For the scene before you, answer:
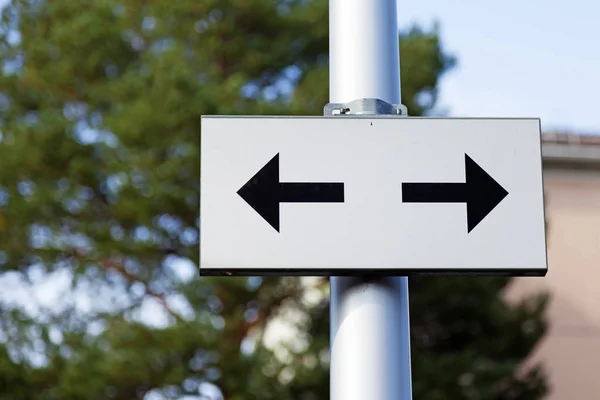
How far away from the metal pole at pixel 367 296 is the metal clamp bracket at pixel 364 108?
0.6 inches

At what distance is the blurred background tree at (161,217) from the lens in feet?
34.0

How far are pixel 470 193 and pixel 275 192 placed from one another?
39cm

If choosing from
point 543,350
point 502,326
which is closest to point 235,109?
point 502,326

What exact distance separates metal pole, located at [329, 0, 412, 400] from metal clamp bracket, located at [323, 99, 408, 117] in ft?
0.05

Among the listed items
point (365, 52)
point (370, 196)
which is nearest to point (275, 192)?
point (370, 196)

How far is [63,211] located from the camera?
11539mm

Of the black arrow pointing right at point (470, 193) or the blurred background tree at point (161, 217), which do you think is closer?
the black arrow pointing right at point (470, 193)

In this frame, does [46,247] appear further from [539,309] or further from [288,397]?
[539,309]

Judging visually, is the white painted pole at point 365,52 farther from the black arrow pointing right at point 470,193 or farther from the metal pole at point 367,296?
the black arrow pointing right at point 470,193

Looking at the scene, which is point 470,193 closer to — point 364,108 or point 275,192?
point 364,108

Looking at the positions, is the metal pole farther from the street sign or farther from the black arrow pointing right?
the black arrow pointing right

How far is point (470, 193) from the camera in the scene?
6.27ft

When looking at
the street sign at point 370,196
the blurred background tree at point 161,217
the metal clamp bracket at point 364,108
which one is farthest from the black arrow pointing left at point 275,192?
the blurred background tree at point 161,217

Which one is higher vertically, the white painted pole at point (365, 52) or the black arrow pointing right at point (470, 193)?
the white painted pole at point (365, 52)
